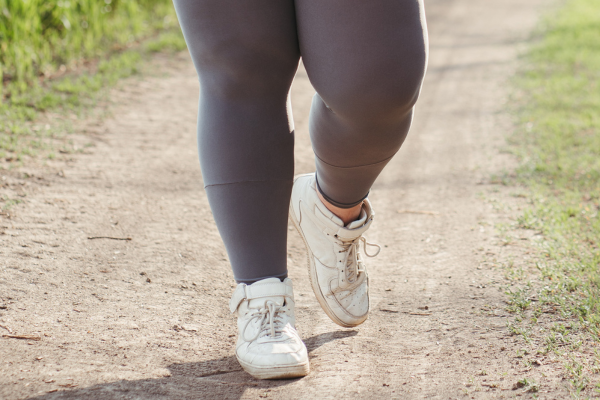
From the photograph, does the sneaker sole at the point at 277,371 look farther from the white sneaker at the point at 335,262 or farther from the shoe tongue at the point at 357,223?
the shoe tongue at the point at 357,223

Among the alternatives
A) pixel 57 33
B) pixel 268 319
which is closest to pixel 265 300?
pixel 268 319

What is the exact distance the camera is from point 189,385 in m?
1.27

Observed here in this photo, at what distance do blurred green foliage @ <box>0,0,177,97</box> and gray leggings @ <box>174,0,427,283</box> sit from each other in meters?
2.59

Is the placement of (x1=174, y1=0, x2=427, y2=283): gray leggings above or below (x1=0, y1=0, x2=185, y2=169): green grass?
above

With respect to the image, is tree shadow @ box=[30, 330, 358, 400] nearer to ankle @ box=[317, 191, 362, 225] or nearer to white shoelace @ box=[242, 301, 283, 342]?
white shoelace @ box=[242, 301, 283, 342]

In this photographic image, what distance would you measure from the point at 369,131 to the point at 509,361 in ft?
2.12

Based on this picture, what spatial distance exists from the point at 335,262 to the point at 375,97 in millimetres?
524

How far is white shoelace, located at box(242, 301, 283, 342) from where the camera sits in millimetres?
1308

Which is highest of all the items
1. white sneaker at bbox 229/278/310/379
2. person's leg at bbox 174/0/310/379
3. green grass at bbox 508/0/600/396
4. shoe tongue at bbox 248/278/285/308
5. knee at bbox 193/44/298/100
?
knee at bbox 193/44/298/100

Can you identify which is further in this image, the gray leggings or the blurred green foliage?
the blurred green foliage

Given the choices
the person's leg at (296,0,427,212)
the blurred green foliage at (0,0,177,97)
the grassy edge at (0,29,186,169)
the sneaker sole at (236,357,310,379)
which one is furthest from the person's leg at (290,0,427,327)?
the blurred green foliage at (0,0,177,97)

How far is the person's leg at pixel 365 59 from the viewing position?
43.4 inches

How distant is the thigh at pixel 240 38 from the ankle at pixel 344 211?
0.38 metres

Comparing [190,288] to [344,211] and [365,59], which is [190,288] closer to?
[344,211]
